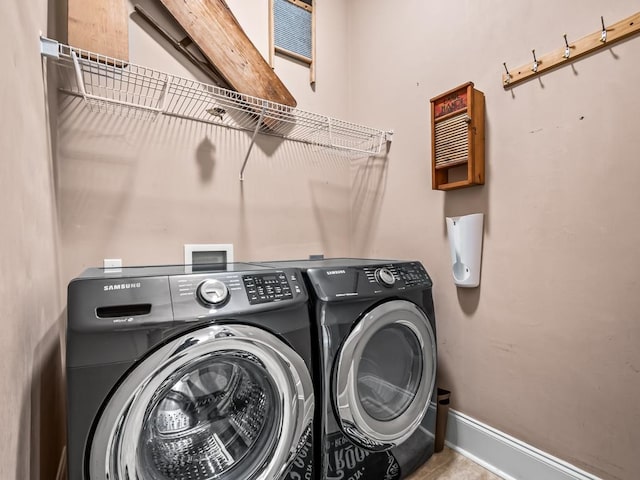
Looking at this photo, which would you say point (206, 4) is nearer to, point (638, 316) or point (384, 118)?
point (384, 118)

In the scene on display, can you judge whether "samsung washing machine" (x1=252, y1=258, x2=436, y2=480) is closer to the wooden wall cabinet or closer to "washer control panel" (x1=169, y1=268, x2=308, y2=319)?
"washer control panel" (x1=169, y1=268, x2=308, y2=319)

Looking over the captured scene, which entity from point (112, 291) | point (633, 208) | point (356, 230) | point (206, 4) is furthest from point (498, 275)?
point (206, 4)

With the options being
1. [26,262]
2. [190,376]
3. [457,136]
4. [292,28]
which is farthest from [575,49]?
[26,262]

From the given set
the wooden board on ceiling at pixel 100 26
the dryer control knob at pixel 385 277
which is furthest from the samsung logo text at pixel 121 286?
the wooden board on ceiling at pixel 100 26

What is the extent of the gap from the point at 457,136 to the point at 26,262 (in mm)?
1632

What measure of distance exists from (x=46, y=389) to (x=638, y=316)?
1952 mm

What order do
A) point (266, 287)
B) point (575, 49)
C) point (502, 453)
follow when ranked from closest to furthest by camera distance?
point (266, 287), point (575, 49), point (502, 453)

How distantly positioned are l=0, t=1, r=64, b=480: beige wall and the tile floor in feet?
4.60

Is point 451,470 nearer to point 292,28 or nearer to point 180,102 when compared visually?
point 180,102

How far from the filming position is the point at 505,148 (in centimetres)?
145

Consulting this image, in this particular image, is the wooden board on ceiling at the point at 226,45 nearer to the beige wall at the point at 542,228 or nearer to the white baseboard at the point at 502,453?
the beige wall at the point at 542,228

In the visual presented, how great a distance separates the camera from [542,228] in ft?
4.41

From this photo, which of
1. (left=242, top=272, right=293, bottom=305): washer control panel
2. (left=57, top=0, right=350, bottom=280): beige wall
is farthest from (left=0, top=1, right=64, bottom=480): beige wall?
(left=242, top=272, right=293, bottom=305): washer control panel

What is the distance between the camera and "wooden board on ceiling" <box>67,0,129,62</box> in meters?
1.36
